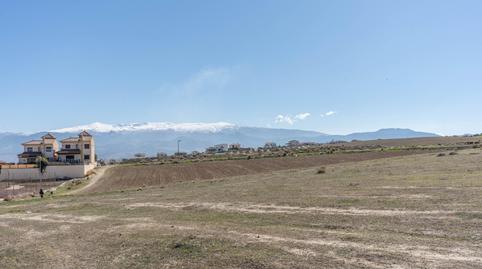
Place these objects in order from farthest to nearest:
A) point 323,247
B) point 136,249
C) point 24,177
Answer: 1. point 24,177
2. point 136,249
3. point 323,247

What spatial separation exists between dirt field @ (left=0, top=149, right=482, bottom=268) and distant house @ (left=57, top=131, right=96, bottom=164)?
304ft

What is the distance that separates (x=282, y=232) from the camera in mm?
17094

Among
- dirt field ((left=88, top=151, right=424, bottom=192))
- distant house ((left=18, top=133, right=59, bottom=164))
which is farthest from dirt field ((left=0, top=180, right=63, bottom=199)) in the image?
distant house ((left=18, top=133, right=59, bottom=164))

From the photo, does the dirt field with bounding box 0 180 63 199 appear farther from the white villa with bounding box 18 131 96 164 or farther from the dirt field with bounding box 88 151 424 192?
the white villa with bounding box 18 131 96 164

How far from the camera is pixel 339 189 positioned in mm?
28641

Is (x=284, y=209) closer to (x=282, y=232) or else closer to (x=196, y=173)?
(x=282, y=232)

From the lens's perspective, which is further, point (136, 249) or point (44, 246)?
point (44, 246)

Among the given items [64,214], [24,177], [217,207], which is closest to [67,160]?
[24,177]

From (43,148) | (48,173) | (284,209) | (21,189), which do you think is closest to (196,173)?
(21,189)

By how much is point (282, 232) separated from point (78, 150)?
11035 centimetres

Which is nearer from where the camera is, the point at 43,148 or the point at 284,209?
the point at 284,209

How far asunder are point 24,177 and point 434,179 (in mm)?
86038

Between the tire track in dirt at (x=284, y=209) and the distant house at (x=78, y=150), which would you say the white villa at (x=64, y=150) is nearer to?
the distant house at (x=78, y=150)

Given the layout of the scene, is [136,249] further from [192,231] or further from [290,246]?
[290,246]
